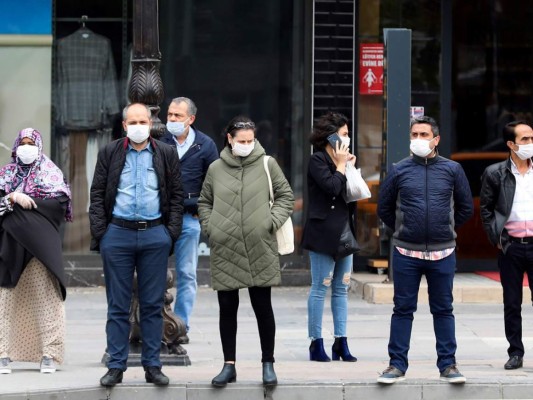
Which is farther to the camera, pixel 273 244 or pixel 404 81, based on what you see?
pixel 404 81

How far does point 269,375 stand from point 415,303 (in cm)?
117

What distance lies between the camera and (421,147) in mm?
9656

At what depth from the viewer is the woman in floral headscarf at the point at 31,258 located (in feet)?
33.3

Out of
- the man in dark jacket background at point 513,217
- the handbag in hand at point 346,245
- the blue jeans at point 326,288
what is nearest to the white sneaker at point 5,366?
the blue jeans at point 326,288

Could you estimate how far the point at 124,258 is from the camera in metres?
9.45

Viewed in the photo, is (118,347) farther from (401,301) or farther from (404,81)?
(404,81)

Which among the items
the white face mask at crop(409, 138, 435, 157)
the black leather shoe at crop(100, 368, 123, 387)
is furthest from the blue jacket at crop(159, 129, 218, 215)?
the white face mask at crop(409, 138, 435, 157)

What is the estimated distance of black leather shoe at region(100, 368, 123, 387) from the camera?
31.0 ft

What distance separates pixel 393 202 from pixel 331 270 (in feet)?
3.34

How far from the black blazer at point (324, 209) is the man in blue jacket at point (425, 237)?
0.76m

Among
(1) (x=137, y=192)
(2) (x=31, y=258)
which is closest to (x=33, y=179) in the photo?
(2) (x=31, y=258)

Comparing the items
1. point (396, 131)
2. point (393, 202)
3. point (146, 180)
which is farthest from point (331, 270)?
point (396, 131)

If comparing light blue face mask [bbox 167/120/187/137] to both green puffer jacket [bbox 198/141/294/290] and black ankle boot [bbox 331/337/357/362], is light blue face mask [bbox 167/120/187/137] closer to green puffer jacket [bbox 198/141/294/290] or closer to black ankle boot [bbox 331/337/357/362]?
green puffer jacket [bbox 198/141/294/290]

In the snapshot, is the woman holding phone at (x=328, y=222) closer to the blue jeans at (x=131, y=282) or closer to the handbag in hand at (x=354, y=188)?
the handbag in hand at (x=354, y=188)
